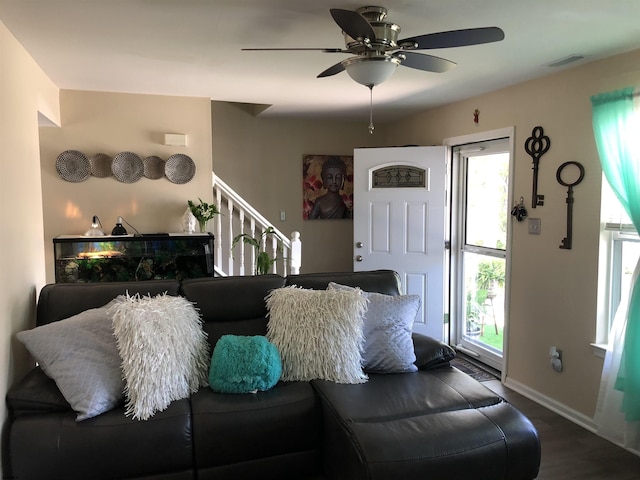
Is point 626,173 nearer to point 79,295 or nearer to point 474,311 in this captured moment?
point 474,311

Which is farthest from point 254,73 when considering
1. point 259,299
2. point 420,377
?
point 420,377

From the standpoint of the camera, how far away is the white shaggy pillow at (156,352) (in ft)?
7.10

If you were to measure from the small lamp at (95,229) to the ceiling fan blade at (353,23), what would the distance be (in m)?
2.75

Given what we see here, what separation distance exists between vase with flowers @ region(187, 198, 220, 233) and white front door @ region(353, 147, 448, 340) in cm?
129

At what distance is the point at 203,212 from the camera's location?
418 cm

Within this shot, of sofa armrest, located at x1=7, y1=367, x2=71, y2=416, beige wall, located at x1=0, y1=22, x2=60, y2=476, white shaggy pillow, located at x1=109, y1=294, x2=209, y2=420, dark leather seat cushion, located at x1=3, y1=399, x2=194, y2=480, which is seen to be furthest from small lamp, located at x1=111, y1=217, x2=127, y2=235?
dark leather seat cushion, located at x1=3, y1=399, x2=194, y2=480

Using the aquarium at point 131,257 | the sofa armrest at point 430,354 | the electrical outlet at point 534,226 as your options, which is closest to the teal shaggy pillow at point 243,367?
the sofa armrest at point 430,354

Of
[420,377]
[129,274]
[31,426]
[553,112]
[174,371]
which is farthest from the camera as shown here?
[129,274]

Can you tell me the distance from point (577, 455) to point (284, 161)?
12.4ft

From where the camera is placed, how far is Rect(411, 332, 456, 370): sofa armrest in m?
2.69

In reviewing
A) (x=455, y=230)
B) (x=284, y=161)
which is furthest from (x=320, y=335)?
(x=284, y=161)

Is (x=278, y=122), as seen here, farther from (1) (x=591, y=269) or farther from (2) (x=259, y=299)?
→ (1) (x=591, y=269)

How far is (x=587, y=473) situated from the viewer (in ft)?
8.32

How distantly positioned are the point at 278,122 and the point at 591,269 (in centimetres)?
341
